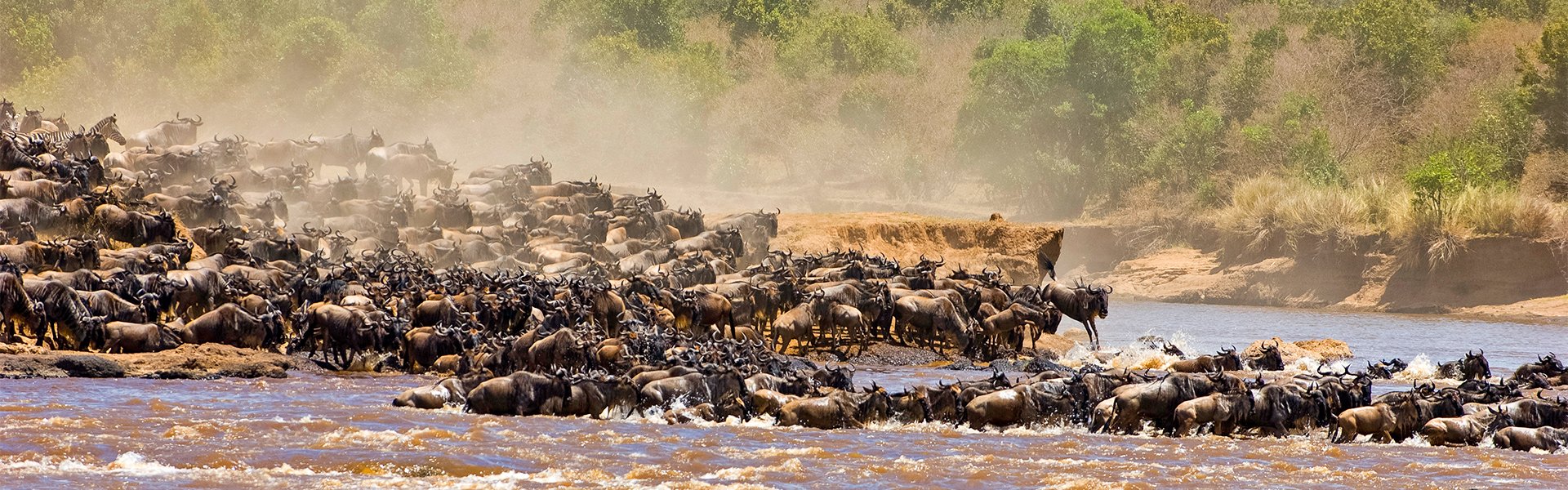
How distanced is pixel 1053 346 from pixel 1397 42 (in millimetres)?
41121

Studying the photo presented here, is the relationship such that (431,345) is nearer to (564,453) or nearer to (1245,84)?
Result: (564,453)

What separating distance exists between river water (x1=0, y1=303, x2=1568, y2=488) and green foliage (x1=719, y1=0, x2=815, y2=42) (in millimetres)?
63616

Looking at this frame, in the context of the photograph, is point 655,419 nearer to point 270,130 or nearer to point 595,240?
point 595,240

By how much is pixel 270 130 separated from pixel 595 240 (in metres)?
33.6

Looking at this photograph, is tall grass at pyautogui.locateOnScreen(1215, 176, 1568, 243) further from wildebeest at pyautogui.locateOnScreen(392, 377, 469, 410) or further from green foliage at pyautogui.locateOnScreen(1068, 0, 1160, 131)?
wildebeest at pyautogui.locateOnScreen(392, 377, 469, 410)

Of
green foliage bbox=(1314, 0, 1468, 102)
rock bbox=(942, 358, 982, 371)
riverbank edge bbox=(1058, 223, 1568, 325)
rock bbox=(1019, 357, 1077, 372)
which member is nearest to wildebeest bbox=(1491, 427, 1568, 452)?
rock bbox=(1019, 357, 1077, 372)

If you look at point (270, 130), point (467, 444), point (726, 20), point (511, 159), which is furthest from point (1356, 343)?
point (726, 20)

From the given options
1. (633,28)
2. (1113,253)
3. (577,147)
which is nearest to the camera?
(1113,253)

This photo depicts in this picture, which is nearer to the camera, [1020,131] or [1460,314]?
[1460,314]

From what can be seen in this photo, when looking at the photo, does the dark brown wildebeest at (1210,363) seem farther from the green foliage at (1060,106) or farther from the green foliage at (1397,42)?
the green foliage at (1397,42)

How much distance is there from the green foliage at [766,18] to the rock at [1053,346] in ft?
177

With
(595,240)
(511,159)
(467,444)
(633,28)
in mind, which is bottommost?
(467,444)

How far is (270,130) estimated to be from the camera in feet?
202

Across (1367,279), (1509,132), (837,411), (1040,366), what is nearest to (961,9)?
(1509,132)
